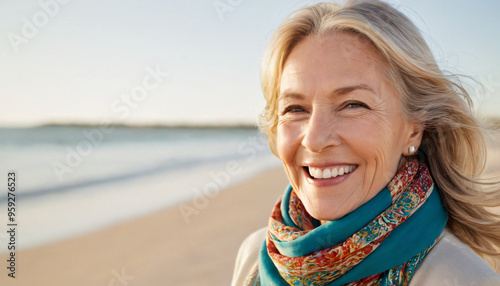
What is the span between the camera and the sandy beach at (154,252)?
4.75m

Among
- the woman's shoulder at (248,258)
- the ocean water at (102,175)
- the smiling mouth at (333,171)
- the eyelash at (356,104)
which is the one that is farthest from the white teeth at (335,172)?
the ocean water at (102,175)

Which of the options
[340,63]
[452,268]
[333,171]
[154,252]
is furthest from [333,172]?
[154,252]

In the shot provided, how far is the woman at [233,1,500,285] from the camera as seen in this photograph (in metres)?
1.65

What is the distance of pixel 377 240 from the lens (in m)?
1.64

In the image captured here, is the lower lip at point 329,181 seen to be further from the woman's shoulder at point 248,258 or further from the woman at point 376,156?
the woman's shoulder at point 248,258

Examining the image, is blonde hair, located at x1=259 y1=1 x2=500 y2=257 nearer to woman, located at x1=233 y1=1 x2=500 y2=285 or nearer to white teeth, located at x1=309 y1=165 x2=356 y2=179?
woman, located at x1=233 y1=1 x2=500 y2=285

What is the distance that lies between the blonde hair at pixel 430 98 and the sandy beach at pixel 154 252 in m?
2.79

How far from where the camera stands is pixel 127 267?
16.6ft

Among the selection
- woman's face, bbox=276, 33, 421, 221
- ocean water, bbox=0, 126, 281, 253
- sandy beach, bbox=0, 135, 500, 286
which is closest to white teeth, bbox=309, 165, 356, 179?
woman's face, bbox=276, 33, 421, 221

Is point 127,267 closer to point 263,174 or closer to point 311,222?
point 311,222

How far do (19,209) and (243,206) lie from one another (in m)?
3.45

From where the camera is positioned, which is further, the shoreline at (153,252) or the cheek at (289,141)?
the shoreline at (153,252)

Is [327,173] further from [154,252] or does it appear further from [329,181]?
[154,252]

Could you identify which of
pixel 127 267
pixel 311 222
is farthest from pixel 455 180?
pixel 127 267
